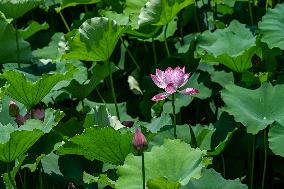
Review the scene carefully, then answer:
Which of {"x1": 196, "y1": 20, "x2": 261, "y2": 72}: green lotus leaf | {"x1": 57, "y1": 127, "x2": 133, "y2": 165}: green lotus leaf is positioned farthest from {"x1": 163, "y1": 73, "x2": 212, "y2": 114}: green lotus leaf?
{"x1": 57, "y1": 127, "x2": 133, "y2": 165}: green lotus leaf

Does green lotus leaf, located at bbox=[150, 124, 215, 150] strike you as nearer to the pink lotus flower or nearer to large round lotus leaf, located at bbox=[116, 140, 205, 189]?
the pink lotus flower

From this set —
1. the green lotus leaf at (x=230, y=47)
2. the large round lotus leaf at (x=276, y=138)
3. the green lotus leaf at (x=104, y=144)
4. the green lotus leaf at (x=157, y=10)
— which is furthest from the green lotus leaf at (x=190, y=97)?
the green lotus leaf at (x=104, y=144)

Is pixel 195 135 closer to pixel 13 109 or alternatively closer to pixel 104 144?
pixel 104 144

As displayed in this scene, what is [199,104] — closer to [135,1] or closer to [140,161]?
[135,1]

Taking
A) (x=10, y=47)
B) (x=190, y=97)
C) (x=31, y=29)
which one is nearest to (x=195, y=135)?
(x=190, y=97)

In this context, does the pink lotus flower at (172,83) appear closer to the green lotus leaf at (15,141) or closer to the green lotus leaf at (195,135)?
the green lotus leaf at (195,135)

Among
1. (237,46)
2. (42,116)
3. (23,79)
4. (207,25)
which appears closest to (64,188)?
(42,116)

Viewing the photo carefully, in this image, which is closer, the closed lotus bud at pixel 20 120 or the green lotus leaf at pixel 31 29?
the closed lotus bud at pixel 20 120
